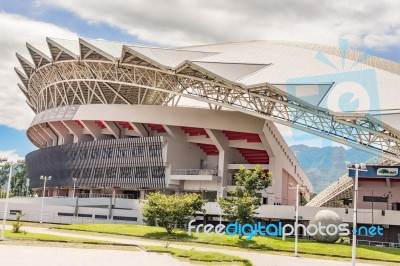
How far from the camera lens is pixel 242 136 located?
64375 mm

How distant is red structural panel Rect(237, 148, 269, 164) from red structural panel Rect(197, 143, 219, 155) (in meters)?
3.70

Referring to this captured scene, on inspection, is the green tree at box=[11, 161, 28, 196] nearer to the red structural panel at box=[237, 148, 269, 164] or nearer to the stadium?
the stadium

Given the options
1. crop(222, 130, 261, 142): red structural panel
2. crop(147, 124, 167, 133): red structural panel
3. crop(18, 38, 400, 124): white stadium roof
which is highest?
crop(18, 38, 400, 124): white stadium roof

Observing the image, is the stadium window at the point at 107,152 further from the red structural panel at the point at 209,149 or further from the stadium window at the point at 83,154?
the red structural panel at the point at 209,149

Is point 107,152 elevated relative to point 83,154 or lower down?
elevated

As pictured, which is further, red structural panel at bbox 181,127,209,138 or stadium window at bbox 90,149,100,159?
stadium window at bbox 90,149,100,159

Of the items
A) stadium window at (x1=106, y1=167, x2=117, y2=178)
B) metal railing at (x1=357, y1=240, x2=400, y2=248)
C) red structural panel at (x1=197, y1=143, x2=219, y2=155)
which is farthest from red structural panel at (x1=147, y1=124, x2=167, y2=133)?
metal railing at (x1=357, y1=240, x2=400, y2=248)

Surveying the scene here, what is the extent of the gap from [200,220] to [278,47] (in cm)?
2545

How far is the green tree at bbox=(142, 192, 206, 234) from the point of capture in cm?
4444

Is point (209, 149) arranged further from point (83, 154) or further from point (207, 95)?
point (83, 154)

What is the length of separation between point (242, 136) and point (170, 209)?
22706mm

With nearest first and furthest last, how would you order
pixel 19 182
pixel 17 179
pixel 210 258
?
pixel 210 258, pixel 17 179, pixel 19 182

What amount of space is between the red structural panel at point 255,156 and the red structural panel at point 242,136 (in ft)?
8.55

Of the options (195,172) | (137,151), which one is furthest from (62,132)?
(195,172)
